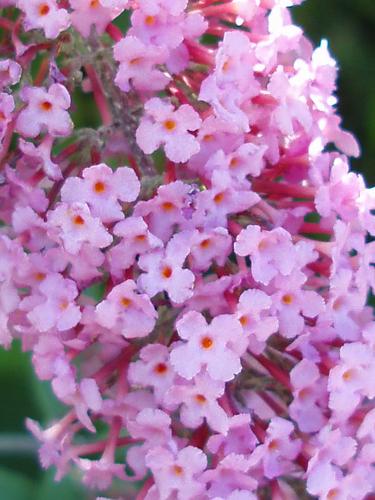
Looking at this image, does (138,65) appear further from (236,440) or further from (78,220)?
(236,440)

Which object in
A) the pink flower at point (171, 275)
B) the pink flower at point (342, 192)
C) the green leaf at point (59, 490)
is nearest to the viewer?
the pink flower at point (171, 275)

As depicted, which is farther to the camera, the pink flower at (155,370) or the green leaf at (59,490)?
the green leaf at (59,490)

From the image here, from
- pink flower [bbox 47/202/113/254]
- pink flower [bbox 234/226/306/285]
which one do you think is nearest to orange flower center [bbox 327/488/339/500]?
pink flower [bbox 234/226/306/285]

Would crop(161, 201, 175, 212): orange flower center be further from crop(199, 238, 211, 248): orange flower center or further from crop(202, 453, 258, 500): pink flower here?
crop(202, 453, 258, 500): pink flower

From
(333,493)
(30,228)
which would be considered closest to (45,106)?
(30,228)

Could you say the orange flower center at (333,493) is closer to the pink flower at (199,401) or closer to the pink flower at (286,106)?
the pink flower at (199,401)

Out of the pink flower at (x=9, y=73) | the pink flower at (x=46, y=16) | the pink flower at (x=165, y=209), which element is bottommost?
the pink flower at (x=165, y=209)

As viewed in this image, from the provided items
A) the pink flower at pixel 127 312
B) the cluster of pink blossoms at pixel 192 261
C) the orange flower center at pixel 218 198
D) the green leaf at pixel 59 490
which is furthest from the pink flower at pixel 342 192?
the green leaf at pixel 59 490

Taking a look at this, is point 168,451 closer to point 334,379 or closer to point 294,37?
point 334,379
